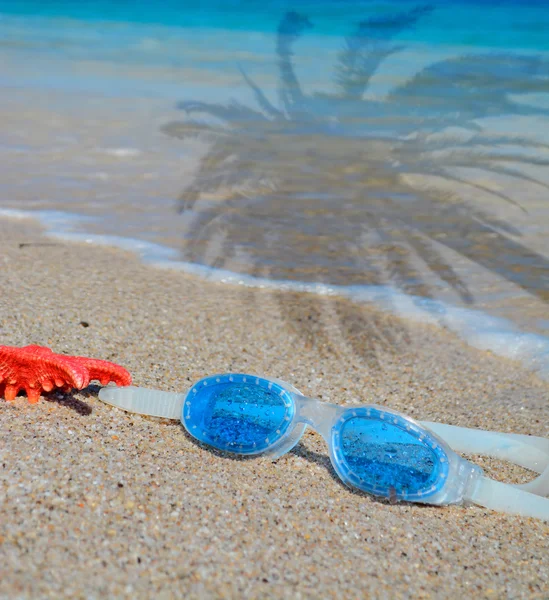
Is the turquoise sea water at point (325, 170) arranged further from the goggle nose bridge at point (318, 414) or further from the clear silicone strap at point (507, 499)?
the goggle nose bridge at point (318, 414)

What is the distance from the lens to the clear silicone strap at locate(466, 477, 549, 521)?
1.48m

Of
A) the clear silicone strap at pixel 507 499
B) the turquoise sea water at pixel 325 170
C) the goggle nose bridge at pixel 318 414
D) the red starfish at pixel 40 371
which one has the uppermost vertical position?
the red starfish at pixel 40 371

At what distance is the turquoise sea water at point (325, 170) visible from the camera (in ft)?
10.3

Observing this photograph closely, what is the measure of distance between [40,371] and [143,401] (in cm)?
25

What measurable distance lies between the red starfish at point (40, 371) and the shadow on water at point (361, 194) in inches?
41.1

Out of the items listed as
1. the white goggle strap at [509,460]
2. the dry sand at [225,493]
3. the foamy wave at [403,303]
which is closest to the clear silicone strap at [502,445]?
the white goggle strap at [509,460]

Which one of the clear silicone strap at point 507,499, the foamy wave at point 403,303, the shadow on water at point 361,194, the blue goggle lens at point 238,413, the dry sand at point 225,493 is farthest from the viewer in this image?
the shadow on water at point 361,194

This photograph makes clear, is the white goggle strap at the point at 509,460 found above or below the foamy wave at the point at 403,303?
above

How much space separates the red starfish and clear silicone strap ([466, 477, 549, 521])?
87 centimetres

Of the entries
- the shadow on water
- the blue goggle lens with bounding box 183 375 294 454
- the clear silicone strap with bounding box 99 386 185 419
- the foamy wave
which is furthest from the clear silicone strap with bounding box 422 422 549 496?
the foamy wave

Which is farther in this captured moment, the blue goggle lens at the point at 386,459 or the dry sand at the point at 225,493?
the blue goggle lens at the point at 386,459

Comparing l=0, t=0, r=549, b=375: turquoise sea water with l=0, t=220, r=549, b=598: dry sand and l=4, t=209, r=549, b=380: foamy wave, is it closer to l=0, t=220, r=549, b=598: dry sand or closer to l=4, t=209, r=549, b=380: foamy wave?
l=4, t=209, r=549, b=380: foamy wave

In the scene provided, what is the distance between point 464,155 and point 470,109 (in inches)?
76.7

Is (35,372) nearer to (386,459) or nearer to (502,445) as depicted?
(386,459)
